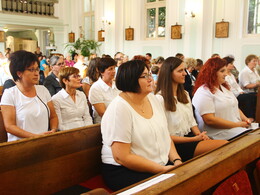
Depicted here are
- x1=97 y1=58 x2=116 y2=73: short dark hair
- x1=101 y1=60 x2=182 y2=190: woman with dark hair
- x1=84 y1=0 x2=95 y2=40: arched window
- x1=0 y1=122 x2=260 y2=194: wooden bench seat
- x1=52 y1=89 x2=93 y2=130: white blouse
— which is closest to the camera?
x1=0 y1=122 x2=260 y2=194: wooden bench seat

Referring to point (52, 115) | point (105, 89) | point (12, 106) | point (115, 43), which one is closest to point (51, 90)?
point (105, 89)

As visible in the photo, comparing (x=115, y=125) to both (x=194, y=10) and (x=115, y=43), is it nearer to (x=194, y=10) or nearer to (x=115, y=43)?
(x=194, y=10)

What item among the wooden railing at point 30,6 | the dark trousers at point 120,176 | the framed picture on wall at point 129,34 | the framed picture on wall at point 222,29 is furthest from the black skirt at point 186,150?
the wooden railing at point 30,6

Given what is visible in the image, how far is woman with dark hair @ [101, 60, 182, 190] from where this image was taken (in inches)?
75.8

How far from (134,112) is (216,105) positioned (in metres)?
1.45

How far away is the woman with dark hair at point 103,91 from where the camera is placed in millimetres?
3412

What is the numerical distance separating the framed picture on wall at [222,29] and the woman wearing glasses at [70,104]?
6.58m

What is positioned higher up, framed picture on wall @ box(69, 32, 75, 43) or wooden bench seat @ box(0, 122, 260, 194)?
framed picture on wall @ box(69, 32, 75, 43)

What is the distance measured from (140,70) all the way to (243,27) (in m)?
7.51

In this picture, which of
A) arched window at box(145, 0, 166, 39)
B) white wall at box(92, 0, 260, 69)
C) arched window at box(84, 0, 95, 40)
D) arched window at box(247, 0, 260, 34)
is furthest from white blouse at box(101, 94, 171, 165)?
arched window at box(84, 0, 95, 40)

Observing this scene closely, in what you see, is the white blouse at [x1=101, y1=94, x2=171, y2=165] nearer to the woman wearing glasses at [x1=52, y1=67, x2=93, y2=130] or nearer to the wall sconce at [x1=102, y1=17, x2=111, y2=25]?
the woman wearing glasses at [x1=52, y1=67, x2=93, y2=130]

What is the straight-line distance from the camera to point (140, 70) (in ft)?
6.88

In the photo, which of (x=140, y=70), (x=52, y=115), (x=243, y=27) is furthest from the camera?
(x=243, y=27)

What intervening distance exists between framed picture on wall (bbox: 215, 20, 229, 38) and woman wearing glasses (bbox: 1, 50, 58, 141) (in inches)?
284
